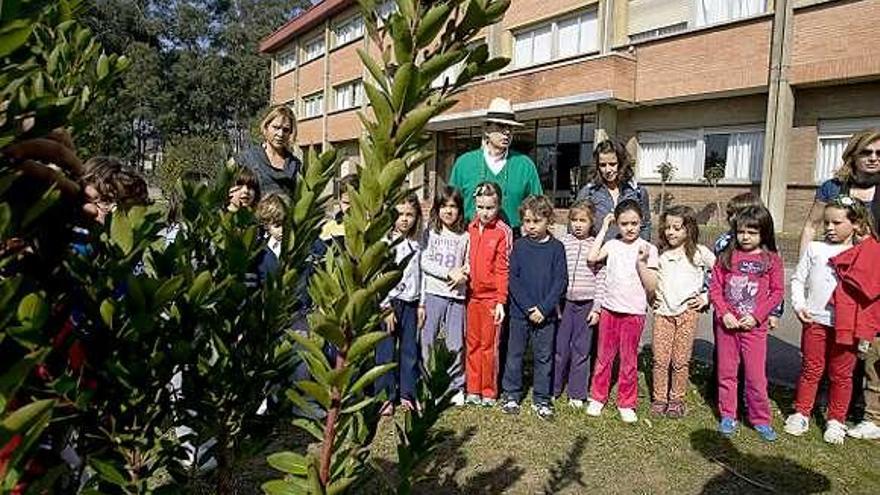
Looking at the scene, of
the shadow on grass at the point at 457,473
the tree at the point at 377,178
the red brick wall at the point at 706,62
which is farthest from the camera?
the red brick wall at the point at 706,62

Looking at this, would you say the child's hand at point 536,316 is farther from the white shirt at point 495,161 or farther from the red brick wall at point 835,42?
the red brick wall at point 835,42

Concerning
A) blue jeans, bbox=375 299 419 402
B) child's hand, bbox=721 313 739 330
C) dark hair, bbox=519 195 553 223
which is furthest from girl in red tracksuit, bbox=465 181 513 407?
child's hand, bbox=721 313 739 330

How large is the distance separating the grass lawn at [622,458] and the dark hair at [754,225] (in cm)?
131

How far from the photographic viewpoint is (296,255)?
1.16 metres

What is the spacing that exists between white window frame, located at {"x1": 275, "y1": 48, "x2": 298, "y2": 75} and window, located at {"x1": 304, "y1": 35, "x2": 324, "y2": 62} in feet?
5.36

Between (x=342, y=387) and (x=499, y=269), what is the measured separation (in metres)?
4.57

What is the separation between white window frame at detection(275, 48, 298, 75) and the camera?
130 feet

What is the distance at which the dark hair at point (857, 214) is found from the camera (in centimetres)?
486

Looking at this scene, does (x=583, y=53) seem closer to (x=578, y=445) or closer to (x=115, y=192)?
(x=578, y=445)

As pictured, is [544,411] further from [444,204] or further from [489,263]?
[444,204]

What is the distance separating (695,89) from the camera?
16828mm

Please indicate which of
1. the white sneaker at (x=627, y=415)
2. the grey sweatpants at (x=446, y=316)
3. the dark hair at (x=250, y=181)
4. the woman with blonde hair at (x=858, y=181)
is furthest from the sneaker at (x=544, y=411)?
the dark hair at (x=250, y=181)

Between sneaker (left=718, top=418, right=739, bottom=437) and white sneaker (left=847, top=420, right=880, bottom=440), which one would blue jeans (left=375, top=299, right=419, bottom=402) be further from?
white sneaker (left=847, top=420, right=880, bottom=440)

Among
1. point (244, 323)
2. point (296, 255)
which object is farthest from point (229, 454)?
point (296, 255)
